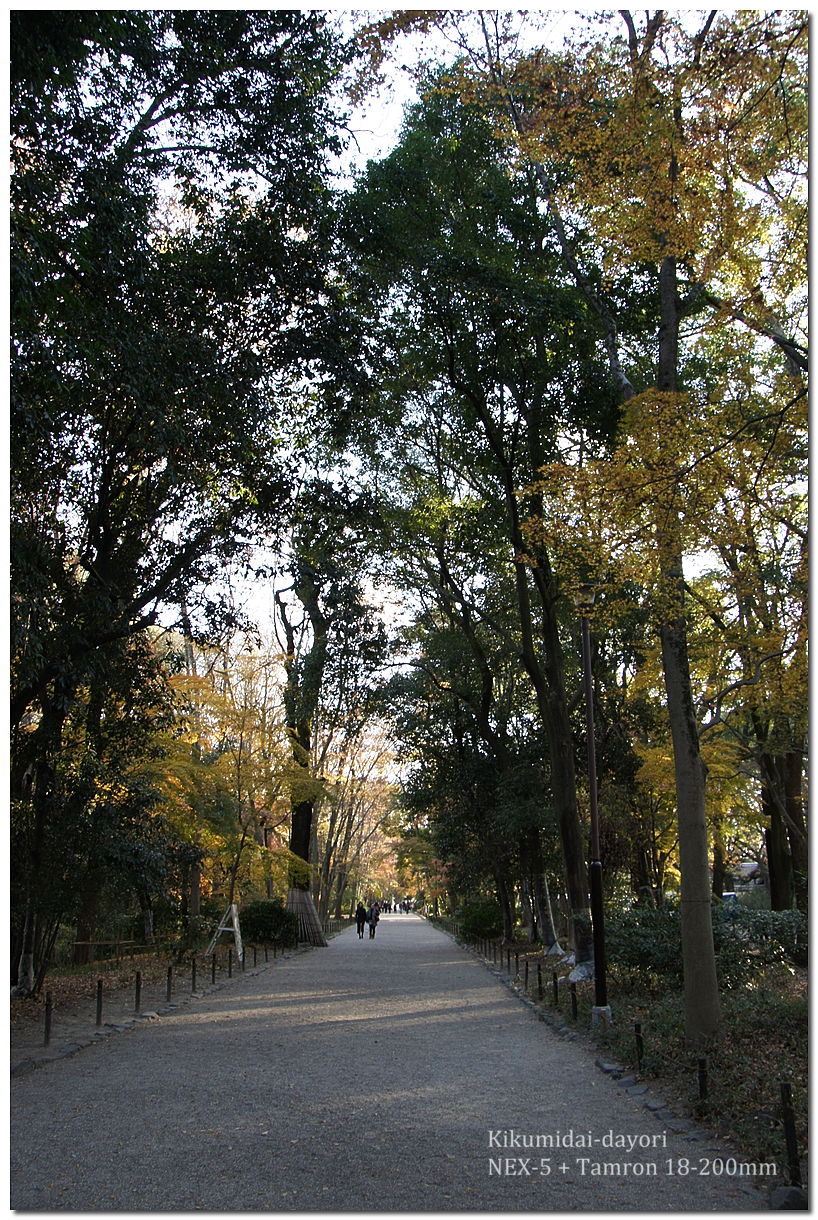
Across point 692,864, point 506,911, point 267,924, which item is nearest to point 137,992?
point 692,864

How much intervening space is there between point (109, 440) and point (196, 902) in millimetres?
20181

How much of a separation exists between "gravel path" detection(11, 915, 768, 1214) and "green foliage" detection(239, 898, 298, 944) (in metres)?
15.8

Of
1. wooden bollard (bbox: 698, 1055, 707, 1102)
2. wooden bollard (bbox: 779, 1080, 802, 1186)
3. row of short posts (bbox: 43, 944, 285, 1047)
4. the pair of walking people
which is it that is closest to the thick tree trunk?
wooden bollard (bbox: 698, 1055, 707, 1102)

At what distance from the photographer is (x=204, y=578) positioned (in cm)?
1266

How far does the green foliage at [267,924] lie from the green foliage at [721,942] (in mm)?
15460

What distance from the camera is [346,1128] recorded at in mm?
7320

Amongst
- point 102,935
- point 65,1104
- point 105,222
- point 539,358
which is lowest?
point 102,935

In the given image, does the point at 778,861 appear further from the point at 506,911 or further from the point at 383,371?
the point at 383,371

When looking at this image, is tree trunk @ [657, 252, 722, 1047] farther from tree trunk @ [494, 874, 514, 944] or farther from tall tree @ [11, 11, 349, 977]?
tree trunk @ [494, 874, 514, 944]

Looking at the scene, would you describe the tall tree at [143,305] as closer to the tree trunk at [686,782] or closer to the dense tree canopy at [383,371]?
the dense tree canopy at [383,371]

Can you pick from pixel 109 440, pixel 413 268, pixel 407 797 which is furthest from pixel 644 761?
pixel 109 440

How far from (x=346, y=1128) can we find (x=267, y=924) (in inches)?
896

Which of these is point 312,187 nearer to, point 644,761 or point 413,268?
point 413,268

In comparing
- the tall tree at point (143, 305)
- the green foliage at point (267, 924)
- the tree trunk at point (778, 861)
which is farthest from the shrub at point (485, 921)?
the tall tree at point (143, 305)
